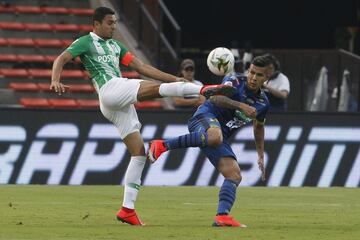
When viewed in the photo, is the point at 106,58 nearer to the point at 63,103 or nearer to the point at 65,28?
the point at 63,103

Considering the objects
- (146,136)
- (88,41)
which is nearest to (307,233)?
(88,41)

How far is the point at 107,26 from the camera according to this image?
11.8 metres

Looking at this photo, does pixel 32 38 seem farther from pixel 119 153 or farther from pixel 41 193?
pixel 41 193

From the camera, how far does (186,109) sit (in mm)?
19859

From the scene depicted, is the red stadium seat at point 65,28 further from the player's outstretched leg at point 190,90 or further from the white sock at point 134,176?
the player's outstretched leg at point 190,90

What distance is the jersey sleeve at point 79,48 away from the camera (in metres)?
11.6

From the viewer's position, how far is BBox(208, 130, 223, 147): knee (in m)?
11.4

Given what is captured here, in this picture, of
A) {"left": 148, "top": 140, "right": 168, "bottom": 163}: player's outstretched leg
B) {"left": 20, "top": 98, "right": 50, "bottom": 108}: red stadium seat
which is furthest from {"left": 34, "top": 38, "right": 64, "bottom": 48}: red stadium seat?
{"left": 148, "top": 140, "right": 168, "bottom": 163}: player's outstretched leg

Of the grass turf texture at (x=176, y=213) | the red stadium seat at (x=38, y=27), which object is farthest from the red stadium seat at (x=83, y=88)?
the grass turf texture at (x=176, y=213)

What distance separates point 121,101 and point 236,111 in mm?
1204

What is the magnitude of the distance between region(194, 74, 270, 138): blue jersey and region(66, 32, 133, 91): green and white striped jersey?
3.28 feet

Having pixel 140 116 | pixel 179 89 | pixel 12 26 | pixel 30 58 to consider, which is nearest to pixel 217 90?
pixel 179 89

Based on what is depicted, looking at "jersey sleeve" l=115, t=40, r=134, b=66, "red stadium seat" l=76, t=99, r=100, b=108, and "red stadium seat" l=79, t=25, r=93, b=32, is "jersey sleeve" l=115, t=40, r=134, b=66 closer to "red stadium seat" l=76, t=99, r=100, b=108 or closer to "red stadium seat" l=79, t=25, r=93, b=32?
"red stadium seat" l=76, t=99, r=100, b=108

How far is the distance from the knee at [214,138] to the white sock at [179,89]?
20.0 inches
